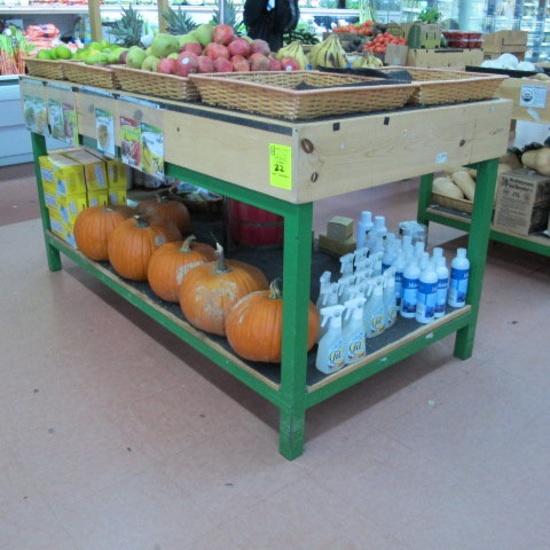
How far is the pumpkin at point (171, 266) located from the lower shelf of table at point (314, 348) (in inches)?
2.3

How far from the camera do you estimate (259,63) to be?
2.14 m

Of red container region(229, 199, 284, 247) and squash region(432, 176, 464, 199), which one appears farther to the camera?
squash region(432, 176, 464, 199)

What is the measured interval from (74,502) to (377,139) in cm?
134

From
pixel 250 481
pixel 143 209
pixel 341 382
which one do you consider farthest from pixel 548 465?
pixel 143 209

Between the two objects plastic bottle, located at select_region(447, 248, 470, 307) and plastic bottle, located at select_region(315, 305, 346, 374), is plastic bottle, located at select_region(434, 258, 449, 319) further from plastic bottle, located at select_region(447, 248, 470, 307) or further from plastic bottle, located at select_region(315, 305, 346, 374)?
Result: plastic bottle, located at select_region(315, 305, 346, 374)

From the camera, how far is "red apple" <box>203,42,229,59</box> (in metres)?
2.15

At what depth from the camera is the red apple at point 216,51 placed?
2154 mm

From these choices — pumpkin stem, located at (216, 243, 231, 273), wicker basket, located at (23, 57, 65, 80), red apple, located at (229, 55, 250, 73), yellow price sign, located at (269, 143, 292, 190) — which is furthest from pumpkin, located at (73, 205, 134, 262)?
yellow price sign, located at (269, 143, 292, 190)

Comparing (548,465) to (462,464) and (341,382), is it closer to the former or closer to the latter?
(462,464)

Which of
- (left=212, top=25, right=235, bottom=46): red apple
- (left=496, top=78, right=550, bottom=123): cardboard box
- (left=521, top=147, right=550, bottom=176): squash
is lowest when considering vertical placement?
(left=521, top=147, right=550, bottom=176): squash

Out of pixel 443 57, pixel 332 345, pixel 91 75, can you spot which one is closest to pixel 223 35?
pixel 91 75

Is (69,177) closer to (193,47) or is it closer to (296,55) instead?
(193,47)

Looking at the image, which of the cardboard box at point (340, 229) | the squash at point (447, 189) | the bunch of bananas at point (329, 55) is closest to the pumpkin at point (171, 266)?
the cardboard box at point (340, 229)

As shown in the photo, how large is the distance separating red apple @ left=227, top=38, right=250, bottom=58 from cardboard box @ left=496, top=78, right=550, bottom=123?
5.53 feet
